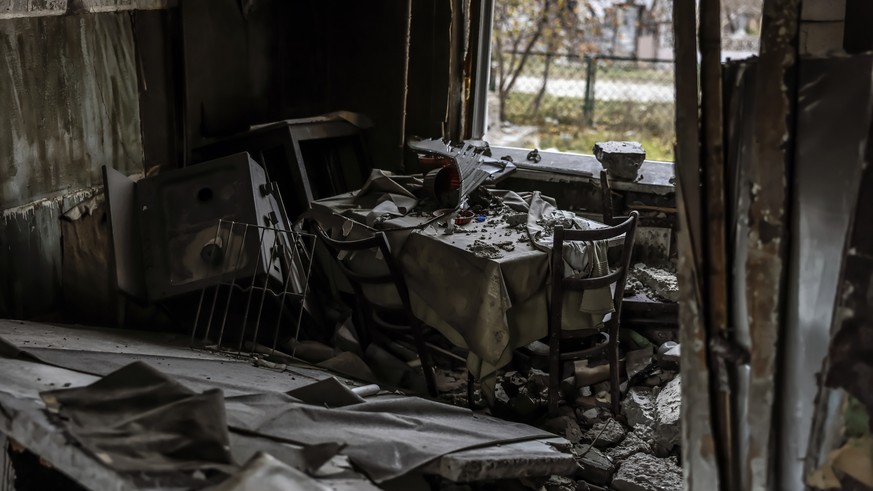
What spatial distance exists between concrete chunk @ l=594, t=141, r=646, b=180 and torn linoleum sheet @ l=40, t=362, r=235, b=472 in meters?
3.34

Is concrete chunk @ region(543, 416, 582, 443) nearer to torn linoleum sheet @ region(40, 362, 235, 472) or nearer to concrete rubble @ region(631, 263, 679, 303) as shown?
concrete rubble @ region(631, 263, 679, 303)

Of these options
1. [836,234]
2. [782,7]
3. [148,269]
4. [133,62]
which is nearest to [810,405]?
[836,234]

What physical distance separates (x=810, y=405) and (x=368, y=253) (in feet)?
9.05

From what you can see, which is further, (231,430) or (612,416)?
(612,416)

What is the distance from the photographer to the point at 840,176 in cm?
197

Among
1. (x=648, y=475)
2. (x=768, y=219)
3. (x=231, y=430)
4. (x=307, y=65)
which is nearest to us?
(x=768, y=219)

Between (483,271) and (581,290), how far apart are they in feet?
1.52

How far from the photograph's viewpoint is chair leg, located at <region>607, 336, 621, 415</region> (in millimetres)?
4398

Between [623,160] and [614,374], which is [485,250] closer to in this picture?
[614,374]

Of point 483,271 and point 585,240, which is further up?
point 585,240

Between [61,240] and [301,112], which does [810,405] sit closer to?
[61,240]

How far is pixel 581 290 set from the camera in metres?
4.18

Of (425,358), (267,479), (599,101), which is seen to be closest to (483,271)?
(425,358)

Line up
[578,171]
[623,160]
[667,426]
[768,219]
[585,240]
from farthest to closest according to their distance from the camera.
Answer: [578,171], [623,160], [667,426], [585,240], [768,219]
